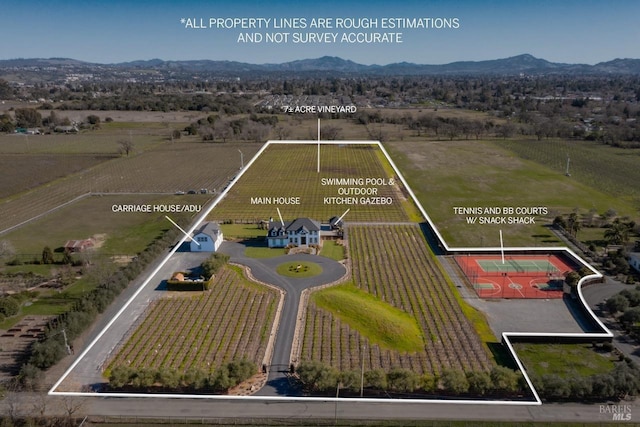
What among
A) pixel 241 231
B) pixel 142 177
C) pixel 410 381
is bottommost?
pixel 410 381

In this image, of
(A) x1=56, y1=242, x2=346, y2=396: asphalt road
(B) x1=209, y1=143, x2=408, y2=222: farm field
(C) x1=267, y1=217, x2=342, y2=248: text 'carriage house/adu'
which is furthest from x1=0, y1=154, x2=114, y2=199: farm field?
(C) x1=267, y1=217, x2=342, y2=248: text 'carriage house/adu'

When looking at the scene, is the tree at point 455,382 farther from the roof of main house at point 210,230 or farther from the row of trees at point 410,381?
the roof of main house at point 210,230

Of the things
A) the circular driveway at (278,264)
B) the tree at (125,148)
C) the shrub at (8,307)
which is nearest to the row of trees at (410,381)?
the circular driveway at (278,264)

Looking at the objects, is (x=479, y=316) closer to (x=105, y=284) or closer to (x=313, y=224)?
(x=313, y=224)

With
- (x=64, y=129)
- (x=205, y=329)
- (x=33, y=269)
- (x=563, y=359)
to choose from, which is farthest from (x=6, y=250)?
(x=64, y=129)

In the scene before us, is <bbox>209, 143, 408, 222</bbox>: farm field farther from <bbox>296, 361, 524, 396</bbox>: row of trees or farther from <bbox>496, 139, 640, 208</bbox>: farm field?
<bbox>496, 139, 640, 208</bbox>: farm field

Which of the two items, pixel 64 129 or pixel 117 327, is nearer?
pixel 117 327

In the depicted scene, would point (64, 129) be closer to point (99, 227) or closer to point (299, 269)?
point (99, 227)
